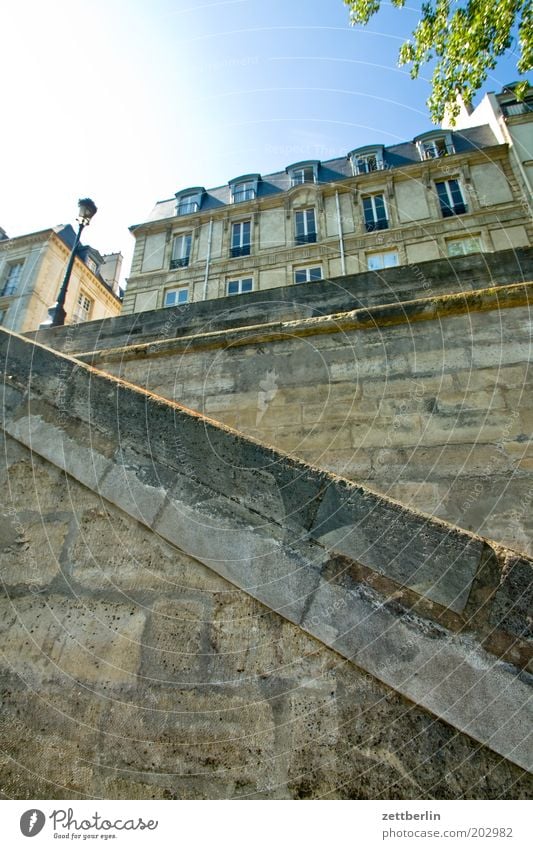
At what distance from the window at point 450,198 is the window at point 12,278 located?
2271 cm

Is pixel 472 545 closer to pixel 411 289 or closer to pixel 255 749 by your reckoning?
pixel 255 749

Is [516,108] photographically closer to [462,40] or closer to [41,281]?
[462,40]

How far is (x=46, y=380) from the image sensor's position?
2.73 meters

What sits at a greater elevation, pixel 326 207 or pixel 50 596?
pixel 326 207

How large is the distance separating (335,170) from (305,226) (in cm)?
416

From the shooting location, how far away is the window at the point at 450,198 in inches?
698

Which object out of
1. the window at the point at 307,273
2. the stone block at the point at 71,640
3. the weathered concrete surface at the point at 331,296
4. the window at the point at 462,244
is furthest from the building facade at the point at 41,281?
the stone block at the point at 71,640

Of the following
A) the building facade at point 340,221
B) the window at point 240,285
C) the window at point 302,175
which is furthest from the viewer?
the window at point 302,175

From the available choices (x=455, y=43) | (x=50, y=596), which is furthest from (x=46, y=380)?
(x=455, y=43)

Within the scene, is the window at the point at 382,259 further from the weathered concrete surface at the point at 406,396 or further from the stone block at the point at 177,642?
the stone block at the point at 177,642

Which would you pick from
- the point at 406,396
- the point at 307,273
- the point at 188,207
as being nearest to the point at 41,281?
the point at 188,207
